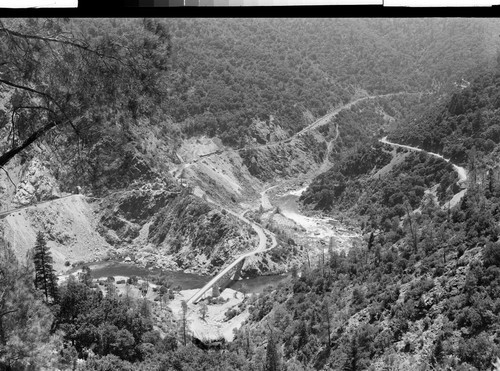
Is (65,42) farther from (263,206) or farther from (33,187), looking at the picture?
(263,206)

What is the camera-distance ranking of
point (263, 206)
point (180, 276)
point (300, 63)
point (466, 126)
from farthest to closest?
point (300, 63)
point (263, 206)
point (466, 126)
point (180, 276)

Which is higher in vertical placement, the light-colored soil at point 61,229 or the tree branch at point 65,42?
the light-colored soil at point 61,229

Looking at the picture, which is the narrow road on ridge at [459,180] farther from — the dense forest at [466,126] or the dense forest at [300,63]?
the dense forest at [300,63]

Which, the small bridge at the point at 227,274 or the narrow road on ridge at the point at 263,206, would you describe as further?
the narrow road on ridge at the point at 263,206

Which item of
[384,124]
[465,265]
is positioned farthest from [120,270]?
[384,124]

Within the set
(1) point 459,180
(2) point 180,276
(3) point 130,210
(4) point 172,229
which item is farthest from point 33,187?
(1) point 459,180

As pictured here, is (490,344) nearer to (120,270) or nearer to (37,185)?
(120,270)

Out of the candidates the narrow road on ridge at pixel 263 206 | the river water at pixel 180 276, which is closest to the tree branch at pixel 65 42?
the narrow road on ridge at pixel 263 206

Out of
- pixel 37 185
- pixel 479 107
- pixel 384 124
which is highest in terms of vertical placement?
pixel 384 124
